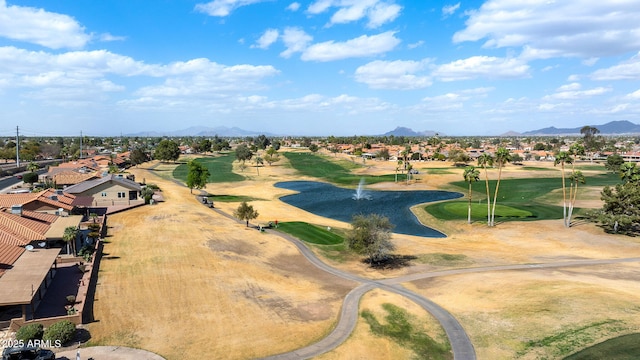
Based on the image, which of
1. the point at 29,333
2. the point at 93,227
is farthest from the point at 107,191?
the point at 29,333

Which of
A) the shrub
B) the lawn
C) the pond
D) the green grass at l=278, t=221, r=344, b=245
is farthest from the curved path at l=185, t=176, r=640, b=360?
the lawn

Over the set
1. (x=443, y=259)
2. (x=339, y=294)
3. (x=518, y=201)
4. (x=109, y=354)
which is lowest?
(x=339, y=294)

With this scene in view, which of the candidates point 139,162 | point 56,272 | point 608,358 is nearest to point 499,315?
point 608,358

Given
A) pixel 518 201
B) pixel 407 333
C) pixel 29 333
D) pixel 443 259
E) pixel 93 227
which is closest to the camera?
pixel 29 333

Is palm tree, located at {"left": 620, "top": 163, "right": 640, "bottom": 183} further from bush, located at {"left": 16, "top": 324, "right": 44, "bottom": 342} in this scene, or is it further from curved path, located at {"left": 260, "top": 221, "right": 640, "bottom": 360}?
bush, located at {"left": 16, "top": 324, "right": 44, "bottom": 342}

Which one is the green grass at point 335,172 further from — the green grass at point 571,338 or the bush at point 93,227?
the green grass at point 571,338

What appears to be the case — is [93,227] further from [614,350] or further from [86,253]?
[614,350]
